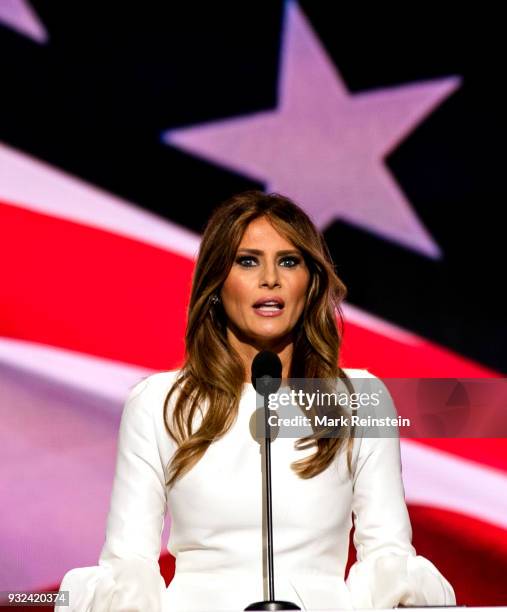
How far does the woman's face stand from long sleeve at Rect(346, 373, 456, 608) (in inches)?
10.0

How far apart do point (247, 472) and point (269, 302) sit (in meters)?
0.33

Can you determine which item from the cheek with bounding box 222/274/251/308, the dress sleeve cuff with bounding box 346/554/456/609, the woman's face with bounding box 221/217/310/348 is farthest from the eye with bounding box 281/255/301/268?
the dress sleeve cuff with bounding box 346/554/456/609

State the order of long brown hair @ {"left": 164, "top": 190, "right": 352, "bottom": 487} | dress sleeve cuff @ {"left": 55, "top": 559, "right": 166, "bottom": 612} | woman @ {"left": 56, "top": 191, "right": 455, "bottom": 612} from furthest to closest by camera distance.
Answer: long brown hair @ {"left": 164, "top": 190, "right": 352, "bottom": 487} < woman @ {"left": 56, "top": 191, "right": 455, "bottom": 612} < dress sleeve cuff @ {"left": 55, "top": 559, "right": 166, "bottom": 612}

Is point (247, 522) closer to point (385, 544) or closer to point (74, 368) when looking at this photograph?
point (385, 544)

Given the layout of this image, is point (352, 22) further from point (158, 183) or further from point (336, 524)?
point (336, 524)

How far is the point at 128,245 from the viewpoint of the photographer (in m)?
2.63

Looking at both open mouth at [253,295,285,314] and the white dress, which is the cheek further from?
the white dress

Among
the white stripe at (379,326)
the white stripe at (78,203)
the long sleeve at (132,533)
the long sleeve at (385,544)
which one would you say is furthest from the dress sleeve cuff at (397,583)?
the white stripe at (78,203)

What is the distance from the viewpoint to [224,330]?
81.9 inches

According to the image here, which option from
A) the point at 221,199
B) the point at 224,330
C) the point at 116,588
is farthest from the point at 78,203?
the point at 116,588

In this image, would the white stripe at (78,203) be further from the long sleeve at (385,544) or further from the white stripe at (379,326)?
the long sleeve at (385,544)

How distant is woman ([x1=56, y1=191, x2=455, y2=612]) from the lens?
1.82 m

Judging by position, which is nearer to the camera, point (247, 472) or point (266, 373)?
point (266, 373)

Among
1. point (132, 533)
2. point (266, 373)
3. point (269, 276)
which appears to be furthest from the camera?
point (269, 276)
